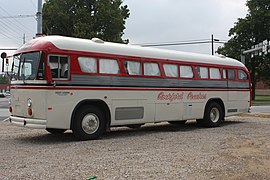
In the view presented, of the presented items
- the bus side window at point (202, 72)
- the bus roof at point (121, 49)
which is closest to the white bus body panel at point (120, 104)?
the bus side window at point (202, 72)

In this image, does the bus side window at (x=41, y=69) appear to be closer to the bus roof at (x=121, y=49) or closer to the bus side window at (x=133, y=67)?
the bus roof at (x=121, y=49)

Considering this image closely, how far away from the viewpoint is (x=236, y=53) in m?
47.3

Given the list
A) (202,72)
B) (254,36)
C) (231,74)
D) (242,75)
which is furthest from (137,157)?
(254,36)

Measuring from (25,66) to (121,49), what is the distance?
2916mm

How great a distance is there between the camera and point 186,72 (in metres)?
13.7

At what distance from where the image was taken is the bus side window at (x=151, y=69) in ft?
40.2

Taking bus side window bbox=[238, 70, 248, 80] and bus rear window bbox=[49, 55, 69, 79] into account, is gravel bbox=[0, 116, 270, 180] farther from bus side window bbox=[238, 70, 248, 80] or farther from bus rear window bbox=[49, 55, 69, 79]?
bus side window bbox=[238, 70, 248, 80]

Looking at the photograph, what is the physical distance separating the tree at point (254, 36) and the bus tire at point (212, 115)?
1305 inches

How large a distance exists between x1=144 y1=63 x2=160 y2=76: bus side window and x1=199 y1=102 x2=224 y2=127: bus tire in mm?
3217

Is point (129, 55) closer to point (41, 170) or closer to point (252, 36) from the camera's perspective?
point (41, 170)

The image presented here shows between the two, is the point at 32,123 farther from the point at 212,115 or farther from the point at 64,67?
the point at 212,115

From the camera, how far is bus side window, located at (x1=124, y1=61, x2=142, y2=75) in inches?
460

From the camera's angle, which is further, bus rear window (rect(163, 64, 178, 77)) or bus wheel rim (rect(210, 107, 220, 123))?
bus wheel rim (rect(210, 107, 220, 123))

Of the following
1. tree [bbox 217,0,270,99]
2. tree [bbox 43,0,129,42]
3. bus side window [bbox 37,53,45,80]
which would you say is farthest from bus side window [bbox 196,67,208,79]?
tree [bbox 217,0,270,99]
